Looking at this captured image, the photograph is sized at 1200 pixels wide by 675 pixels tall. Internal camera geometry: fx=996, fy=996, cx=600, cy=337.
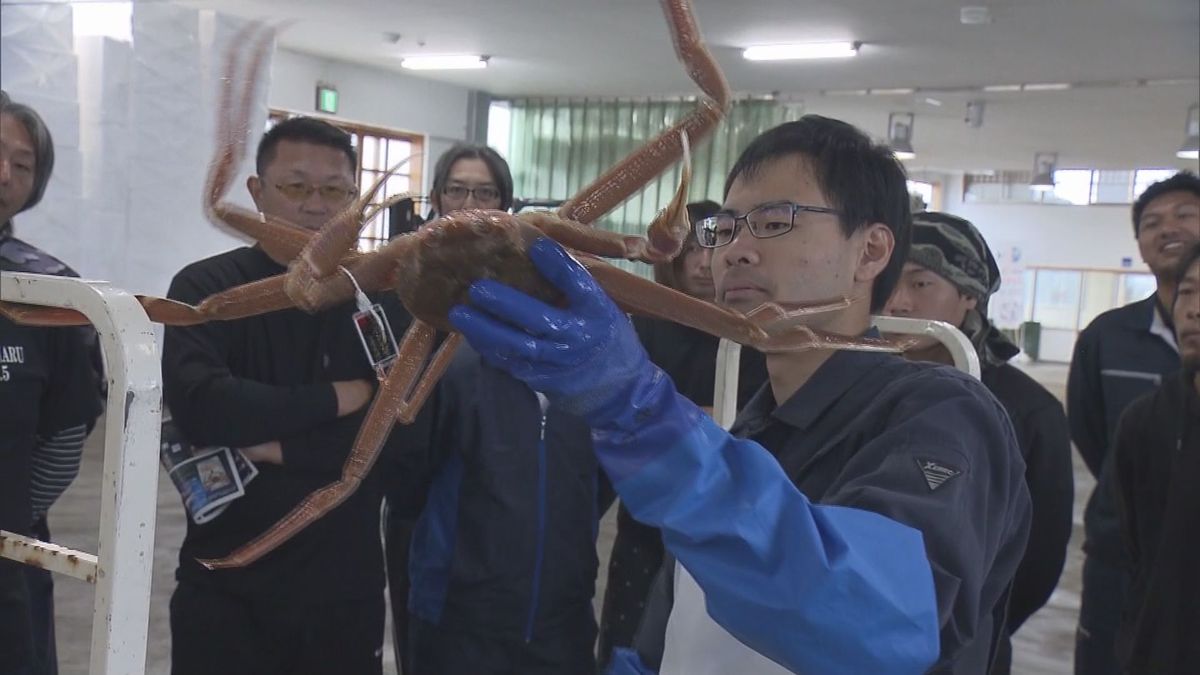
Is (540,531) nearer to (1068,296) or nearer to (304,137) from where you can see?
(304,137)

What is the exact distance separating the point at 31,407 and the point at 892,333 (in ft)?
4.87

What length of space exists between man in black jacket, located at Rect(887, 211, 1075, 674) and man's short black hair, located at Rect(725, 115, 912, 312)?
0.88 metres

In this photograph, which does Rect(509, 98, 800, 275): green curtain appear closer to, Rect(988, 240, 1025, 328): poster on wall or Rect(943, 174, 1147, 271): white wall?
Rect(943, 174, 1147, 271): white wall

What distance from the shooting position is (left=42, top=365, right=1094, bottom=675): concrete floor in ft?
11.1

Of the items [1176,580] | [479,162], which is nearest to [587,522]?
[479,162]

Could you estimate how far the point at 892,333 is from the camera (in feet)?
5.92

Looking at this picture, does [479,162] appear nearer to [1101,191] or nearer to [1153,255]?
[1153,255]

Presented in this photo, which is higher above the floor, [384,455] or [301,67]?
[301,67]

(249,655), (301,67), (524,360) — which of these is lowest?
(249,655)

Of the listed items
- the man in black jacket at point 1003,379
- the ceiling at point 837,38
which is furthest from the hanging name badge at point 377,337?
the ceiling at point 837,38

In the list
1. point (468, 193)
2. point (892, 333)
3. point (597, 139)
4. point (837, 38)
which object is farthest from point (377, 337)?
point (597, 139)

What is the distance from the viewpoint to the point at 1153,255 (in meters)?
2.71

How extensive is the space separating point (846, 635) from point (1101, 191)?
1825 centimetres

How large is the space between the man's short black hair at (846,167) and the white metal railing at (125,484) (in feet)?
2.26
